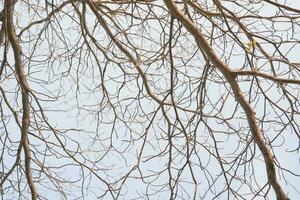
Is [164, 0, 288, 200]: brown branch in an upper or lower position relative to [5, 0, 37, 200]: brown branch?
lower

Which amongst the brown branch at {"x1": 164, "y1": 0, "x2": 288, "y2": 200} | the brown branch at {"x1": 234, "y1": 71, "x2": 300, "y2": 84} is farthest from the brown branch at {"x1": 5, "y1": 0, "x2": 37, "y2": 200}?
the brown branch at {"x1": 234, "y1": 71, "x2": 300, "y2": 84}

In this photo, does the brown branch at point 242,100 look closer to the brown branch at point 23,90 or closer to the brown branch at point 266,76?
the brown branch at point 266,76

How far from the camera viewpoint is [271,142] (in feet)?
13.9

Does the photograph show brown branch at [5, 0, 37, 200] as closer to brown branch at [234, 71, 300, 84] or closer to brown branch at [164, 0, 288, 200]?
brown branch at [164, 0, 288, 200]

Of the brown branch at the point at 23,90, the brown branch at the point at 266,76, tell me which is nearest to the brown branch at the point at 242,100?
the brown branch at the point at 266,76

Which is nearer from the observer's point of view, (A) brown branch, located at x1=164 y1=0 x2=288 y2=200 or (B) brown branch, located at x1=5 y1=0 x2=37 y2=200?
(A) brown branch, located at x1=164 y1=0 x2=288 y2=200

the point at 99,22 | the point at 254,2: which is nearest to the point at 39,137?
the point at 99,22

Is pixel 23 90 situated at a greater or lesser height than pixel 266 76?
greater

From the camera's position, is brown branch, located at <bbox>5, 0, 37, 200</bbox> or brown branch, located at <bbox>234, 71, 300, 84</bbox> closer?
brown branch, located at <bbox>234, 71, 300, 84</bbox>

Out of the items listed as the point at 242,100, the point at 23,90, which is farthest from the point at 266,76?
the point at 23,90

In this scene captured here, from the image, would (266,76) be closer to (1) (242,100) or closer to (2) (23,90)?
(1) (242,100)

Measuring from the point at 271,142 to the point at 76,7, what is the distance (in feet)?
7.95

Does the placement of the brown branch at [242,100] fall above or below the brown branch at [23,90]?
below

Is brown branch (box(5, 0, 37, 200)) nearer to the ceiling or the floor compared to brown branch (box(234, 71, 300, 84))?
nearer to the ceiling
